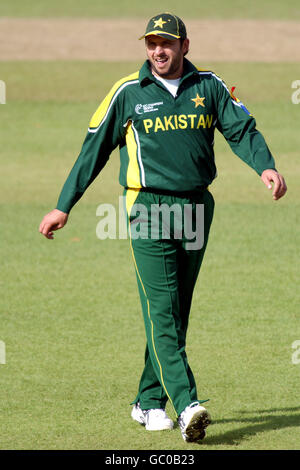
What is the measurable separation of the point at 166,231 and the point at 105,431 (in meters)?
1.18

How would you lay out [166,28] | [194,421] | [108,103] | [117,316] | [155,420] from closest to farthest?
[194,421] → [166,28] → [108,103] → [155,420] → [117,316]

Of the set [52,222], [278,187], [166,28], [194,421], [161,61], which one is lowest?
[194,421]

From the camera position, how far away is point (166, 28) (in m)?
5.59

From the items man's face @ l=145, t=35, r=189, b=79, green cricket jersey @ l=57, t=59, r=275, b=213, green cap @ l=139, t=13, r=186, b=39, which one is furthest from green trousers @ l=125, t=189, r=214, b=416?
green cap @ l=139, t=13, r=186, b=39

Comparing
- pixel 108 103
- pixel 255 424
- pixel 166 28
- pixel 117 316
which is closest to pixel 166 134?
pixel 108 103

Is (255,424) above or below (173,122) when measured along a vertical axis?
below

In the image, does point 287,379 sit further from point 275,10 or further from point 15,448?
point 275,10

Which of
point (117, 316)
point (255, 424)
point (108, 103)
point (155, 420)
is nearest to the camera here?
point (108, 103)

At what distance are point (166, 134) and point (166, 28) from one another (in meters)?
0.57

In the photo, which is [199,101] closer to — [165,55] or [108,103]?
[165,55]

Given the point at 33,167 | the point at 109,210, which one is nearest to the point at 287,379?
the point at 109,210

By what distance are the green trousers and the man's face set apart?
0.67 metres

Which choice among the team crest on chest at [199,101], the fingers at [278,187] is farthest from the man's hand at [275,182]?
the team crest on chest at [199,101]

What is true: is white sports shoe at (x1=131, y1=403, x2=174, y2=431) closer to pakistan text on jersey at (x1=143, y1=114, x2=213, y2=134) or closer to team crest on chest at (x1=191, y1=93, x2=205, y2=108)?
pakistan text on jersey at (x1=143, y1=114, x2=213, y2=134)
